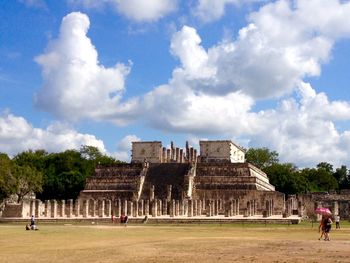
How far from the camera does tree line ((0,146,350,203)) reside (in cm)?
6526

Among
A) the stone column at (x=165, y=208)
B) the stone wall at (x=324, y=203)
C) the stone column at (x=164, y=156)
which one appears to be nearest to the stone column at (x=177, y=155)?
the stone column at (x=164, y=156)

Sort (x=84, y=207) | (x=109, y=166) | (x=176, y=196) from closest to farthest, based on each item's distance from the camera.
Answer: (x=84, y=207)
(x=176, y=196)
(x=109, y=166)

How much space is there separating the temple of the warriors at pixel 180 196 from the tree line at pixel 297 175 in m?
15.5

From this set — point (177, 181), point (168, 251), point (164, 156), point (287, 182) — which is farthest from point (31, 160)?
point (168, 251)

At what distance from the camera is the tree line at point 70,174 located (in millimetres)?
65262

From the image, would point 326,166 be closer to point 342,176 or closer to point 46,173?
point 342,176

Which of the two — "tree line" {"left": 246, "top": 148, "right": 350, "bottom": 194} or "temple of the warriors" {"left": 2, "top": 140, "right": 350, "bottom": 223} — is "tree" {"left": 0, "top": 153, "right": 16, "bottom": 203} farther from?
"tree line" {"left": 246, "top": 148, "right": 350, "bottom": 194}

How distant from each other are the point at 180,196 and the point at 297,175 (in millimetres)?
35637

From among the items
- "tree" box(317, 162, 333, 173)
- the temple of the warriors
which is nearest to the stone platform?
the temple of the warriors

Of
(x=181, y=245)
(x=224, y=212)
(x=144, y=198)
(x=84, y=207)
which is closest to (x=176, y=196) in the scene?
(x=144, y=198)

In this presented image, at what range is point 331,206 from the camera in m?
64.8

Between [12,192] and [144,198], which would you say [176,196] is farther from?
[12,192]

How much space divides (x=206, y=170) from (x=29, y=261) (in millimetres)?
55766

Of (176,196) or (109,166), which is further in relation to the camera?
(109,166)
